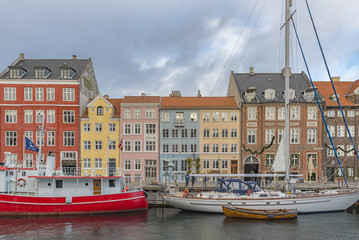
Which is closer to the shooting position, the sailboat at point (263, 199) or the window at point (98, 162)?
the sailboat at point (263, 199)

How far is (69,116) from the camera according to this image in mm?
46625

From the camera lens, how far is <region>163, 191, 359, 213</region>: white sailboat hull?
29.3 metres

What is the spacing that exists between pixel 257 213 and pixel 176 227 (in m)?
7.79

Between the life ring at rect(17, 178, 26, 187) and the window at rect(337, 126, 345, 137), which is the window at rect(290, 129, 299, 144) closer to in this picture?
the window at rect(337, 126, 345, 137)

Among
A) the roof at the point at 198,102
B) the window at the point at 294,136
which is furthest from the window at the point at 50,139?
the window at the point at 294,136

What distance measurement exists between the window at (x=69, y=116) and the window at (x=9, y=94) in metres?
8.28

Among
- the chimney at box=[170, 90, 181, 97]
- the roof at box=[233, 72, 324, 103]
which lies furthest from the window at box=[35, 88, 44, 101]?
the roof at box=[233, 72, 324, 103]

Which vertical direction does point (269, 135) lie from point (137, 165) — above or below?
above

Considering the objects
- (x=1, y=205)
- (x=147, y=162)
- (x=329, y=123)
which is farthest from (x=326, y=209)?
(x=1, y=205)

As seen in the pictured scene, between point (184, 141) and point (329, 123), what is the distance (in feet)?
75.2

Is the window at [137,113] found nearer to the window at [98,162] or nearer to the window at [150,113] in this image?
the window at [150,113]

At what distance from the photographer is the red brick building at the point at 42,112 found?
45906 mm

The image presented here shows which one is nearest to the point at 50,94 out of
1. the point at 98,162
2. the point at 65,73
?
the point at 65,73

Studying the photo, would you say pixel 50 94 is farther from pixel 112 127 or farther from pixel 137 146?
pixel 137 146
